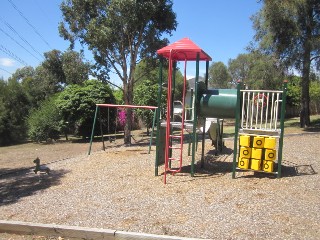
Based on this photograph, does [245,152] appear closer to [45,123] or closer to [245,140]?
[245,140]

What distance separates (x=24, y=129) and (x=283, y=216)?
68.1 feet

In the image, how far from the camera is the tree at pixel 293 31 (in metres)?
18.0

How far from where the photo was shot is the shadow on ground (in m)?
6.89

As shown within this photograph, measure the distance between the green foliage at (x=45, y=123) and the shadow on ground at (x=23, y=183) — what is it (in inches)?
395

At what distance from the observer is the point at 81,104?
18.5 metres

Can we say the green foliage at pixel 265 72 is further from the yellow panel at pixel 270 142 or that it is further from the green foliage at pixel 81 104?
the yellow panel at pixel 270 142

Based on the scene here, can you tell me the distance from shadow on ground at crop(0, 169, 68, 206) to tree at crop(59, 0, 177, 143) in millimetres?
6306

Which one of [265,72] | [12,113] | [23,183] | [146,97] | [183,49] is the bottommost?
[23,183]

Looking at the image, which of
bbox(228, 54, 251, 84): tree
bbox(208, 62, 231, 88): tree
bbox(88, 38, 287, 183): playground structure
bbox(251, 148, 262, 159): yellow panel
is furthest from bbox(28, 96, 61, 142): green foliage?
bbox(228, 54, 251, 84): tree

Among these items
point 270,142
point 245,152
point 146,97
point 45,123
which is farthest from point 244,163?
point 45,123

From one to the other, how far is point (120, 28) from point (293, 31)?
9.59m

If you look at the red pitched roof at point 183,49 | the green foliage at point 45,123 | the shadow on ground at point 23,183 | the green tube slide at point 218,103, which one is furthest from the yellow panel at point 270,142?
the green foliage at point 45,123

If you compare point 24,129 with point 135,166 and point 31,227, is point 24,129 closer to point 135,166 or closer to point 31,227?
point 135,166

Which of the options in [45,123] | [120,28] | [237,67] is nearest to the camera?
[120,28]
